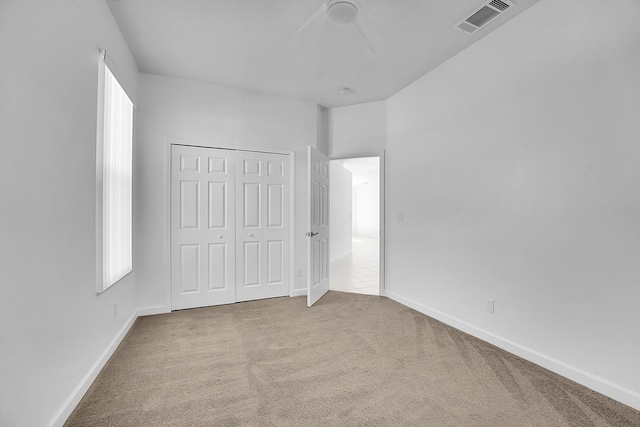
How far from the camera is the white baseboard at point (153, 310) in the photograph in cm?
336

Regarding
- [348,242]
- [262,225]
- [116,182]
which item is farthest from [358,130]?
[348,242]

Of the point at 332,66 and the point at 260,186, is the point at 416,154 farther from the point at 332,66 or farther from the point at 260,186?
the point at 260,186

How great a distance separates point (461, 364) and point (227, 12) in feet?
11.2

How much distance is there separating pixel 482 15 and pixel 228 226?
346 cm

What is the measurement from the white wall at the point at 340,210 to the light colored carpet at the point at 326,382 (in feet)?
14.3

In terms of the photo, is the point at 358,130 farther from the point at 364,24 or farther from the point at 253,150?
the point at 364,24

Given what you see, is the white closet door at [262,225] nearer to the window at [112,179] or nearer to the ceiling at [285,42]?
the ceiling at [285,42]

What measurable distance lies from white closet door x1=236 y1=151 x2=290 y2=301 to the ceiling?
42.0 inches

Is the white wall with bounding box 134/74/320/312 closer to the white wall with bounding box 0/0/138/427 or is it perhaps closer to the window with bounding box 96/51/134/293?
the window with bounding box 96/51/134/293

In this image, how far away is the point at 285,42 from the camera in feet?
9.17

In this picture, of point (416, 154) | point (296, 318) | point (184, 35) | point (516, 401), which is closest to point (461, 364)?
point (516, 401)

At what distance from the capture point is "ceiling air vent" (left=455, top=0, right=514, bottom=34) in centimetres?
226

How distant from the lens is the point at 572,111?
6.93ft

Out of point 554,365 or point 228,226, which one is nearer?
point 554,365
